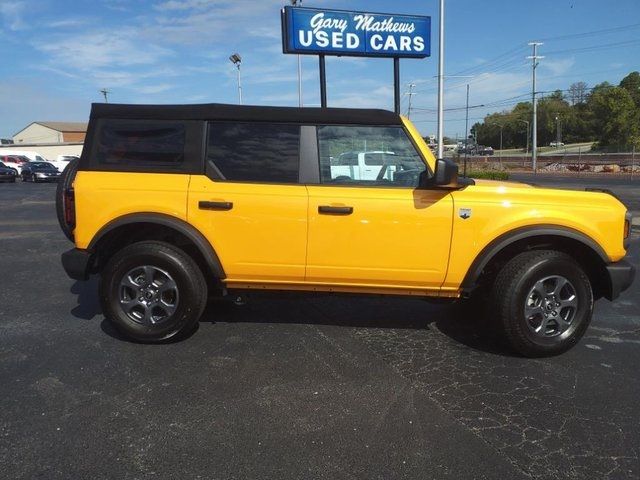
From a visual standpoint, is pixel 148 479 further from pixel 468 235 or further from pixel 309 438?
pixel 468 235

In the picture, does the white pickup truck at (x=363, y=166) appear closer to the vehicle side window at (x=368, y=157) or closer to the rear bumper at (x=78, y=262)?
the vehicle side window at (x=368, y=157)

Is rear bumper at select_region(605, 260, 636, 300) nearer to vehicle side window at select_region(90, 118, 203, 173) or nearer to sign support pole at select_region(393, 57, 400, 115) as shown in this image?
vehicle side window at select_region(90, 118, 203, 173)

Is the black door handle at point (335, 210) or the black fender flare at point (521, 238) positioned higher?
the black door handle at point (335, 210)

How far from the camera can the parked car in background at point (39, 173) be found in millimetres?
32781

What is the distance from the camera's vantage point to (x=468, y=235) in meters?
3.88

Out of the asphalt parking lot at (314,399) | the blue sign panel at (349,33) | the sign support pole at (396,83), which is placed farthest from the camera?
the blue sign panel at (349,33)

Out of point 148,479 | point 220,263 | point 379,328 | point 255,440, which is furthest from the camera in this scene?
point 379,328

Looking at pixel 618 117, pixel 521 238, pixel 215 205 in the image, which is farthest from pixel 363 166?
pixel 618 117

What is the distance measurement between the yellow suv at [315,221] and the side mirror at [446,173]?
11cm

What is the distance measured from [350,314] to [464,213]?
5.67 ft

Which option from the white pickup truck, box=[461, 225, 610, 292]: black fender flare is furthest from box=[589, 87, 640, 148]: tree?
the white pickup truck

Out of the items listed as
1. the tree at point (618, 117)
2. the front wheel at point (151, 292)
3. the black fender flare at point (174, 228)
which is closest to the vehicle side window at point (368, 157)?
the black fender flare at point (174, 228)

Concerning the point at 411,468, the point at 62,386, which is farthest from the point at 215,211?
the point at 411,468

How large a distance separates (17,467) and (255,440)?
3.94 feet
